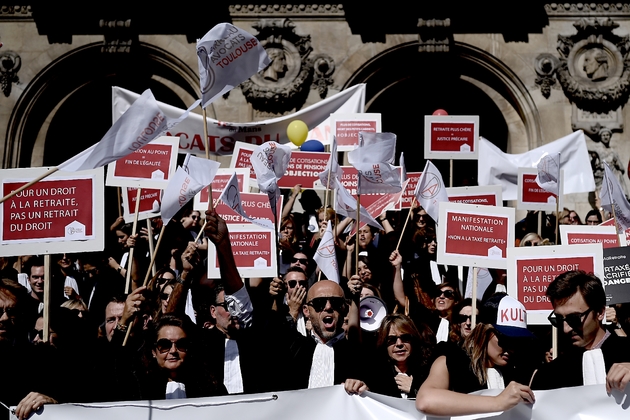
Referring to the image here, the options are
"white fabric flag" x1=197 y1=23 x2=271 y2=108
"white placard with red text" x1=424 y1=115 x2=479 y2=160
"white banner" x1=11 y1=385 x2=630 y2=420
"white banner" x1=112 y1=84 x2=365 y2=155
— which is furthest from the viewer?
"white banner" x1=112 y1=84 x2=365 y2=155

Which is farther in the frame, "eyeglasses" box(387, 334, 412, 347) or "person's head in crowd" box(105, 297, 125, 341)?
"person's head in crowd" box(105, 297, 125, 341)

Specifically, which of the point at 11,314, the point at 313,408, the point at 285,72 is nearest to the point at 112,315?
the point at 11,314

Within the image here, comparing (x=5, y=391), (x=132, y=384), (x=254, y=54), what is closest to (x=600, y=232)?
(x=254, y=54)

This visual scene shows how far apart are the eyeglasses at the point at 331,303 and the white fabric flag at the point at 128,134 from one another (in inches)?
54.5

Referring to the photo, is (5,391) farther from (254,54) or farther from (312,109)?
(312,109)

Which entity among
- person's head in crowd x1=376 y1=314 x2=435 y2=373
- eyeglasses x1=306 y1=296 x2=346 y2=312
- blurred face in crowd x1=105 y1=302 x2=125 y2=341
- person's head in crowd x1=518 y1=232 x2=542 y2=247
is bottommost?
person's head in crowd x1=376 y1=314 x2=435 y2=373

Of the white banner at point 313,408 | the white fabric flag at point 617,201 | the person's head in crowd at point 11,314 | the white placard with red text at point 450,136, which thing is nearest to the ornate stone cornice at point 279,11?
the white placard with red text at point 450,136

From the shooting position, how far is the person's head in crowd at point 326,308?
583 centimetres

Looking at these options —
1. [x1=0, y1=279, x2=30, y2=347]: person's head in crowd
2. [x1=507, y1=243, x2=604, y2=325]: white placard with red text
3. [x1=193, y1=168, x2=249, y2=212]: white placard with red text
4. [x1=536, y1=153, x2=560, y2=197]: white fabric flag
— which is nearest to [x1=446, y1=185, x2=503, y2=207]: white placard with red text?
[x1=536, y1=153, x2=560, y2=197]: white fabric flag

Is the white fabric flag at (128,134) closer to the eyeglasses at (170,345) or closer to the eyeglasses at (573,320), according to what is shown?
the eyeglasses at (170,345)

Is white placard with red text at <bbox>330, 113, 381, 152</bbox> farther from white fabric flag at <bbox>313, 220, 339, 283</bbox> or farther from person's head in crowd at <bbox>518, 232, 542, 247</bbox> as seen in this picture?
white fabric flag at <bbox>313, 220, 339, 283</bbox>

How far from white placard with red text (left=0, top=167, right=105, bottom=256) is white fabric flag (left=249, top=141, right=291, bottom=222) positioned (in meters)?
1.35

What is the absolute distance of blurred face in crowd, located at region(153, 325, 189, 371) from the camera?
5.79m

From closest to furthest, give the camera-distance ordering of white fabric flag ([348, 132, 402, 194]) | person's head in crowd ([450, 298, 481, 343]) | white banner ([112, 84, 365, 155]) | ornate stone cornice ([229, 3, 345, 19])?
person's head in crowd ([450, 298, 481, 343]) < white fabric flag ([348, 132, 402, 194]) < white banner ([112, 84, 365, 155]) < ornate stone cornice ([229, 3, 345, 19])
